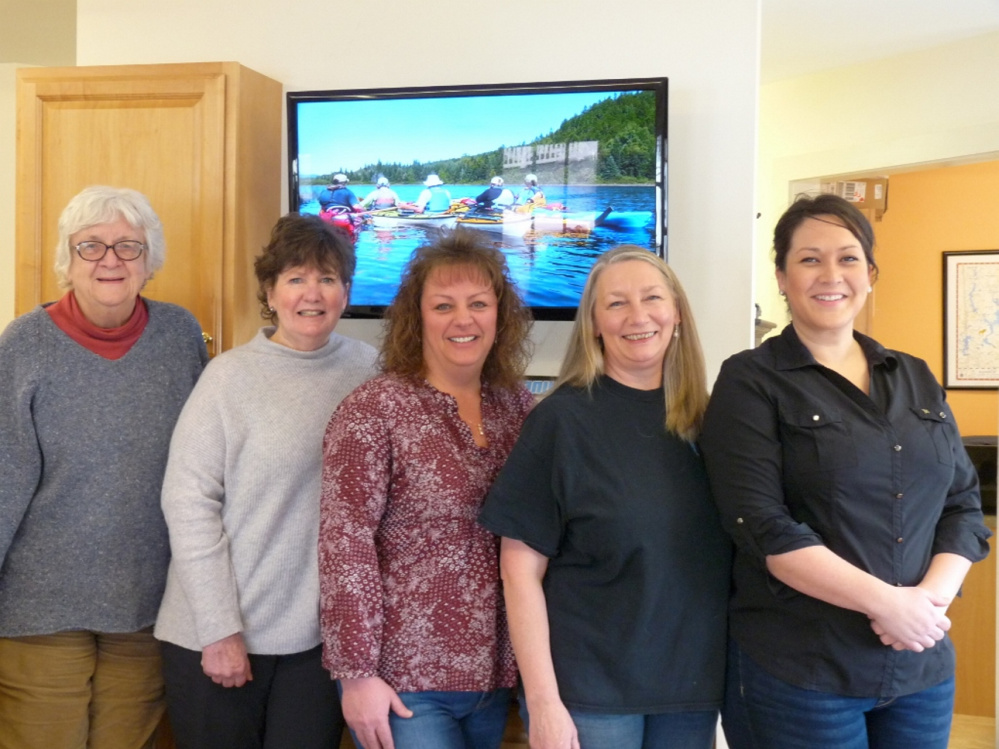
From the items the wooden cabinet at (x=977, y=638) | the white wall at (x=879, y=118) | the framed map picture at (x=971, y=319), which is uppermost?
the white wall at (x=879, y=118)

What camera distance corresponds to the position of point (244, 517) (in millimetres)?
1885

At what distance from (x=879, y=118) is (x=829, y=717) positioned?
3.67 m

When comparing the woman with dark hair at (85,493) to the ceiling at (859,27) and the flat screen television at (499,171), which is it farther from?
the ceiling at (859,27)

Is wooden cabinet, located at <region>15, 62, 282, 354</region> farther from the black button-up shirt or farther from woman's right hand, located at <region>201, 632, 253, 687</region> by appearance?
the black button-up shirt

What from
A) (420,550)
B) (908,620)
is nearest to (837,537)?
(908,620)

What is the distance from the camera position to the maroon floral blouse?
5.39 ft

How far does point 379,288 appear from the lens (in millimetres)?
2902

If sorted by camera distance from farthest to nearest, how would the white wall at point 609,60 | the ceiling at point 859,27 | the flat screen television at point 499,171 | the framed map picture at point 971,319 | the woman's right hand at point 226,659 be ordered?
the framed map picture at point 971,319 < the ceiling at point 859,27 < the white wall at point 609,60 < the flat screen television at point 499,171 < the woman's right hand at point 226,659

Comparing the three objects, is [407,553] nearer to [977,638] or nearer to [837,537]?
[837,537]

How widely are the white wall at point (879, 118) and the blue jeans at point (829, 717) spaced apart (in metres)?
2.73

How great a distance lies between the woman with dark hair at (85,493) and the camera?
1.99m

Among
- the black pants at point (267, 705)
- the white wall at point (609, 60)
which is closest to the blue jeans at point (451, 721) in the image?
the black pants at point (267, 705)

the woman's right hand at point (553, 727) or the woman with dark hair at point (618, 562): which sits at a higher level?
the woman with dark hair at point (618, 562)

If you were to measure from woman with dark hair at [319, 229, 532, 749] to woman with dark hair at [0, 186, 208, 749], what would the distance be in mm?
567
